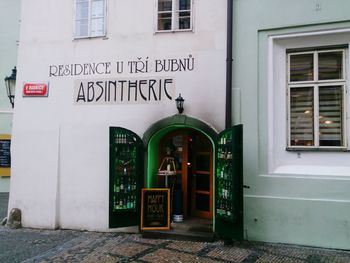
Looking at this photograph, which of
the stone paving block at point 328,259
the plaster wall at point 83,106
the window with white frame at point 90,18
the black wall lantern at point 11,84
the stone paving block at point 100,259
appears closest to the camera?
the stone paving block at point 328,259

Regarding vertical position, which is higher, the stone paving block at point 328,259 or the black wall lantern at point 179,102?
the black wall lantern at point 179,102

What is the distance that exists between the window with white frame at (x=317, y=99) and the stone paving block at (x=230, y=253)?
233 cm

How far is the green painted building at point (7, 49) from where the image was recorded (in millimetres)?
14008

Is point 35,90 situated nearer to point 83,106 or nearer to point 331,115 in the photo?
point 83,106

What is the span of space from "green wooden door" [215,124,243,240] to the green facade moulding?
1.61 feet

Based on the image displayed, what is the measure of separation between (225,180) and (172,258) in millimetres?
1805

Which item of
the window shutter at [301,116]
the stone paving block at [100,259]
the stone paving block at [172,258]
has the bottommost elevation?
the stone paving block at [100,259]

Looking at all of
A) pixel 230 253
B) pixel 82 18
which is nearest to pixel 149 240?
pixel 230 253

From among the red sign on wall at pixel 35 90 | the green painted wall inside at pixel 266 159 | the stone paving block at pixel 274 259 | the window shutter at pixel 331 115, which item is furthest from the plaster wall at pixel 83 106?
the stone paving block at pixel 274 259

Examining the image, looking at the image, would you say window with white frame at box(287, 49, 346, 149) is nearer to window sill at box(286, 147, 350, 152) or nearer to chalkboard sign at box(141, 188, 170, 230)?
window sill at box(286, 147, 350, 152)

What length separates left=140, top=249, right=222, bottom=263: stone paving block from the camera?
6551mm

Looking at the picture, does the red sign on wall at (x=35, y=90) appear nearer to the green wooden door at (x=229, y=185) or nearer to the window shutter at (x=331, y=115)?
the green wooden door at (x=229, y=185)

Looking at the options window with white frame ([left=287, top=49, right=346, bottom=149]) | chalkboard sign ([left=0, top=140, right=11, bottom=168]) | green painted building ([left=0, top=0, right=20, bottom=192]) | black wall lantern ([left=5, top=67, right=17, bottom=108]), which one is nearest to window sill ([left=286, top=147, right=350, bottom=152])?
window with white frame ([left=287, top=49, right=346, bottom=149])

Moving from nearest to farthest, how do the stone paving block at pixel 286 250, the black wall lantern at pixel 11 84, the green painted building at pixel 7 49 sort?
the stone paving block at pixel 286 250, the black wall lantern at pixel 11 84, the green painted building at pixel 7 49
